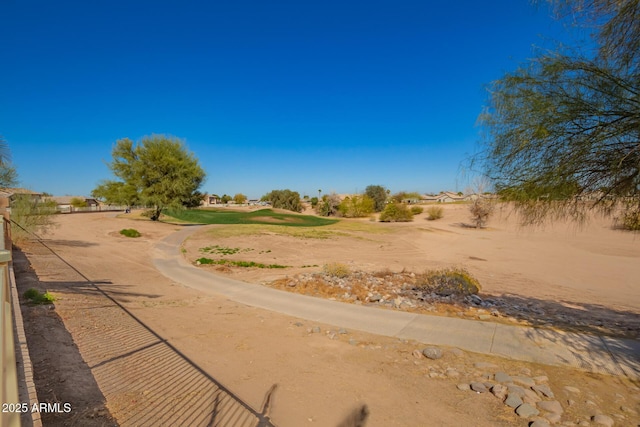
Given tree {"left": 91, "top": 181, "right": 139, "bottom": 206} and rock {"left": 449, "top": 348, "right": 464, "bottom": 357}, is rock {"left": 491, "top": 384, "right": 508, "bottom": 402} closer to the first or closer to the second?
rock {"left": 449, "top": 348, "right": 464, "bottom": 357}

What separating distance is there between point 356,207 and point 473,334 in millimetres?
68405

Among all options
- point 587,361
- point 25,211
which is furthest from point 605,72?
point 25,211

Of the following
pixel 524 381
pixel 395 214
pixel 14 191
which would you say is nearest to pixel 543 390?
pixel 524 381

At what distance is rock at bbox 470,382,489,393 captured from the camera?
15.6 ft

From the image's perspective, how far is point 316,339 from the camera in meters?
6.87

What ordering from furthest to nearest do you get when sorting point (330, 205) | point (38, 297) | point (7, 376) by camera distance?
point (330, 205)
point (38, 297)
point (7, 376)

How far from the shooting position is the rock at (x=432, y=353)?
230 inches

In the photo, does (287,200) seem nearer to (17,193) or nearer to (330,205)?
(330,205)

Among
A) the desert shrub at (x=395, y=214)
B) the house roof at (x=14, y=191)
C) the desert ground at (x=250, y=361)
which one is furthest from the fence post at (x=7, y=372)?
the desert shrub at (x=395, y=214)

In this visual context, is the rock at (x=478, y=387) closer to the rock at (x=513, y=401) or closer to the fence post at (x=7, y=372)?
the rock at (x=513, y=401)

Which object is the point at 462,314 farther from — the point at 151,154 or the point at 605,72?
the point at 151,154

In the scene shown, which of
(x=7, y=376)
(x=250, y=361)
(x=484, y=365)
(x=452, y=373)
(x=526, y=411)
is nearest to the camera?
(x=7, y=376)

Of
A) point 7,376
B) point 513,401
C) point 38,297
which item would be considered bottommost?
point 513,401

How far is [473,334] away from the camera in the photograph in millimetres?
6969
